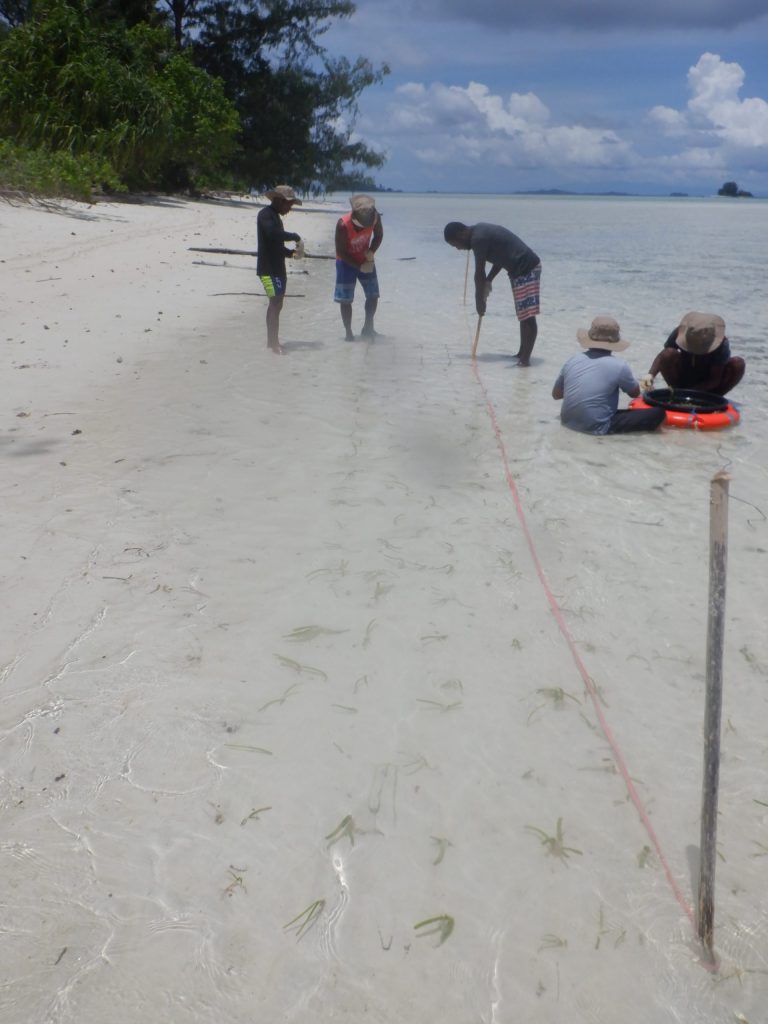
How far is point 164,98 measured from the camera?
70.6 feet

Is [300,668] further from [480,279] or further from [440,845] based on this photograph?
[480,279]

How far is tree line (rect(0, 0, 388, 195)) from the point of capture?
18.1 metres

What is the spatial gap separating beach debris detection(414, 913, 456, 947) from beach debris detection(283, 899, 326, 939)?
0.81ft

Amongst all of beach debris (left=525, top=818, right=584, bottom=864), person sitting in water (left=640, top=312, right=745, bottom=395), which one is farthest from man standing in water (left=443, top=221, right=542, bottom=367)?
beach debris (left=525, top=818, right=584, bottom=864)

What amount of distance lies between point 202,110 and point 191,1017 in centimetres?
2602

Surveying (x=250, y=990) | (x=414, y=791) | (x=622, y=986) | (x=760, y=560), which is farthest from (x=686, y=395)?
(x=250, y=990)

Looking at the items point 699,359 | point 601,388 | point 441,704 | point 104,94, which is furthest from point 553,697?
point 104,94

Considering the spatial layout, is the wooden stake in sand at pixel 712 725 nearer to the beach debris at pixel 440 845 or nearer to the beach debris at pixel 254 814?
the beach debris at pixel 440 845

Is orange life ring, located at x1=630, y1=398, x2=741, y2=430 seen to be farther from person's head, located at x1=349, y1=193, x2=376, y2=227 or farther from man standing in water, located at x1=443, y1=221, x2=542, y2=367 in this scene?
person's head, located at x1=349, y1=193, x2=376, y2=227

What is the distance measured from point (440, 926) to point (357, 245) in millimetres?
7256

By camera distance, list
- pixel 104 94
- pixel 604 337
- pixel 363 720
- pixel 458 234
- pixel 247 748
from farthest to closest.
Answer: pixel 104 94, pixel 458 234, pixel 604 337, pixel 363 720, pixel 247 748

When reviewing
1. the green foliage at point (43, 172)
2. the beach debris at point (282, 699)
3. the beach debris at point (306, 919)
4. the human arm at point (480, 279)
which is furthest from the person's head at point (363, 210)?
the green foliage at point (43, 172)

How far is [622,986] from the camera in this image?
2.02 m

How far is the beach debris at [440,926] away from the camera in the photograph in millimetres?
2129
